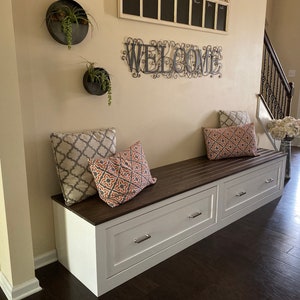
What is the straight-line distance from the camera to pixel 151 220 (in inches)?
81.3

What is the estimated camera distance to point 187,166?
285 cm

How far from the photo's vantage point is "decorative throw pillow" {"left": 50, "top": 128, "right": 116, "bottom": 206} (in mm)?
1997

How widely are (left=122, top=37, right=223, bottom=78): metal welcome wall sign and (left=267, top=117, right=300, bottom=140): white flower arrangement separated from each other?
3.70 ft

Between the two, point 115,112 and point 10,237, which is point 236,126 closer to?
point 115,112

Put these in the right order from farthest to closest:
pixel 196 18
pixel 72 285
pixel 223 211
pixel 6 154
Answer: pixel 196 18 < pixel 223 211 < pixel 72 285 < pixel 6 154

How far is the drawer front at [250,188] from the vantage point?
2.72m

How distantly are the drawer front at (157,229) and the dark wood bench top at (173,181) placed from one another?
80 millimetres

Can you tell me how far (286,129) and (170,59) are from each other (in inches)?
72.7

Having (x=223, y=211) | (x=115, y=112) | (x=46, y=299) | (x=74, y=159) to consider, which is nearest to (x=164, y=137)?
(x=115, y=112)

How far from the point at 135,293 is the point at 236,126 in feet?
6.58

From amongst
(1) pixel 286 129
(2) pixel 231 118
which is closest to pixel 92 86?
(2) pixel 231 118

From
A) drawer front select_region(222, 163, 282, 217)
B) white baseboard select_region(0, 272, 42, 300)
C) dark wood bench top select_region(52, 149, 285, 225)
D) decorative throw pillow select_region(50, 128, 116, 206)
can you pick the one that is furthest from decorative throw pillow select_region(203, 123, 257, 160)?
white baseboard select_region(0, 272, 42, 300)

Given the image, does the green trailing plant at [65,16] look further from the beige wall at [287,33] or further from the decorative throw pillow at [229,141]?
the beige wall at [287,33]

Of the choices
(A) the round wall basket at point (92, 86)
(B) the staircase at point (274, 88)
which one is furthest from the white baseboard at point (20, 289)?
(B) the staircase at point (274, 88)
